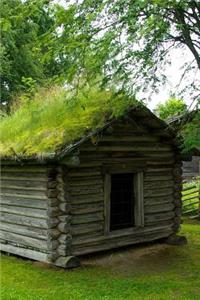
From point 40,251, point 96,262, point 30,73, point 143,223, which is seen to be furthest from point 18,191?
point 30,73

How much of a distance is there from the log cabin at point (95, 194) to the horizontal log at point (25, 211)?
0.07 feet

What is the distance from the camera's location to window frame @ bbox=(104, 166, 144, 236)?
35.7ft

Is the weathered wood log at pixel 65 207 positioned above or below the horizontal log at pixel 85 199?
below

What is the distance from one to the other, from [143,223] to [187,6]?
5.73 m

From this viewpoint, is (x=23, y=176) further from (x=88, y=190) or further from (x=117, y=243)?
(x=117, y=243)

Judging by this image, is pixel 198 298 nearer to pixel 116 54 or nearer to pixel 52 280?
pixel 52 280

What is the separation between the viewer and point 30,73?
1120 inches

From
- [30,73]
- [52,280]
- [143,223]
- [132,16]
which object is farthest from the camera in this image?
[30,73]

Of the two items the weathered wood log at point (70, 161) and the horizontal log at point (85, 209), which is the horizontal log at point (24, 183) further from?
the weathered wood log at point (70, 161)

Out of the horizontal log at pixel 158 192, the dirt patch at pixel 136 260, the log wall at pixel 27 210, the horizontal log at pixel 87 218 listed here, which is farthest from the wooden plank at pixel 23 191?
the horizontal log at pixel 158 192

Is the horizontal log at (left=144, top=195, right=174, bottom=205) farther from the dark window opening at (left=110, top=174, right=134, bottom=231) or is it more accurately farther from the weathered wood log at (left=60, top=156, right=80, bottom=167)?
the weathered wood log at (left=60, top=156, right=80, bottom=167)

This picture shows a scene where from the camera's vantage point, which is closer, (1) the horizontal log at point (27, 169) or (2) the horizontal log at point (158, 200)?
(1) the horizontal log at point (27, 169)

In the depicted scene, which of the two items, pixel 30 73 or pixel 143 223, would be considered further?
pixel 30 73

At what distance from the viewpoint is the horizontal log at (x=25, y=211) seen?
10347 millimetres
